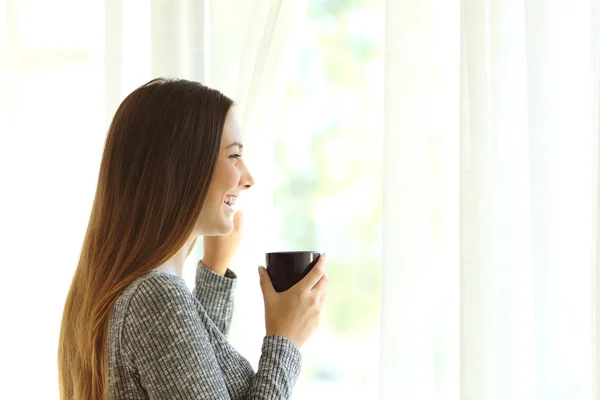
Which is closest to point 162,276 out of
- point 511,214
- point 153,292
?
point 153,292

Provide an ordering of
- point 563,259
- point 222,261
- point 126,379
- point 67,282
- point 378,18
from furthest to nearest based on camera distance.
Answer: point 67,282 → point 378,18 → point 222,261 → point 563,259 → point 126,379

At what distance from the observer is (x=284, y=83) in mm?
1464

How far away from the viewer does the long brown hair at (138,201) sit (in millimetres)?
1151

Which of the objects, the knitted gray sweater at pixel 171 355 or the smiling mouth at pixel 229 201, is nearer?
the knitted gray sweater at pixel 171 355

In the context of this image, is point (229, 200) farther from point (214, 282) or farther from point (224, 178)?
point (214, 282)

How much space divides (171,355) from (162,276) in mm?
116

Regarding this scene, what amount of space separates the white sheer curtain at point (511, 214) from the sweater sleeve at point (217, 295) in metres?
0.28

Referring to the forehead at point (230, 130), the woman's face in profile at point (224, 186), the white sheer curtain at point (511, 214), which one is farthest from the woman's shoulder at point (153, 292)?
the white sheer curtain at point (511, 214)

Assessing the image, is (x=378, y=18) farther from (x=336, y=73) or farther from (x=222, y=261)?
(x=222, y=261)

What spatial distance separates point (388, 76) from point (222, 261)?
441 mm

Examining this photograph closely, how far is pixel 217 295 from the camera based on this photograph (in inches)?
53.8

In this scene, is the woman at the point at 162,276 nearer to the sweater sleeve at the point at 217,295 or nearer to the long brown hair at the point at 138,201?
the long brown hair at the point at 138,201

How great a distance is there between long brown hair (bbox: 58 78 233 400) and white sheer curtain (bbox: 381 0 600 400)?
1.08 feet

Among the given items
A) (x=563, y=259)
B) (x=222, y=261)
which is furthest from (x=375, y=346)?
(x=563, y=259)
